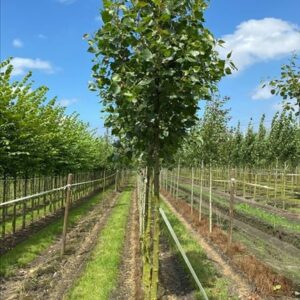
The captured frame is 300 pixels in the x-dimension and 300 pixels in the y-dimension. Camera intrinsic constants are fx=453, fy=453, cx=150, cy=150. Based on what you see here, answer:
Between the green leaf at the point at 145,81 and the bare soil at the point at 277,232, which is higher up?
the green leaf at the point at 145,81

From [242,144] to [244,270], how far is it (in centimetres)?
2917

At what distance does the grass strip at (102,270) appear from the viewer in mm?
7395

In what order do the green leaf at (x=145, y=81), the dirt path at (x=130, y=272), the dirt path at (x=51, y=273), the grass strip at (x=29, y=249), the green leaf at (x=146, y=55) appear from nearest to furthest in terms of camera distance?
the green leaf at (x=146, y=55)
the green leaf at (x=145, y=81)
the dirt path at (x=130, y=272)
the dirt path at (x=51, y=273)
the grass strip at (x=29, y=249)

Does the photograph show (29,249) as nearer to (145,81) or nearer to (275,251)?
(275,251)

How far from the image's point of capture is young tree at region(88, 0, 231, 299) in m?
4.84

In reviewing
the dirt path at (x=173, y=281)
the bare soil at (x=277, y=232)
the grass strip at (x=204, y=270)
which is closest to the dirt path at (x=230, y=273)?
the grass strip at (x=204, y=270)

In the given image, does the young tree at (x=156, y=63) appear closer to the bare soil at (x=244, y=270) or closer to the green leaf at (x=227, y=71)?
the green leaf at (x=227, y=71)

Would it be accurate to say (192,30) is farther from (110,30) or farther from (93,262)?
(93,262)

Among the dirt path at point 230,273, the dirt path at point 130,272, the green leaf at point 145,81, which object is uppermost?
the green leaf at point 145,81

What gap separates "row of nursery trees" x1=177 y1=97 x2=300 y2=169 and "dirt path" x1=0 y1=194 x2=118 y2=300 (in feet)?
11.1

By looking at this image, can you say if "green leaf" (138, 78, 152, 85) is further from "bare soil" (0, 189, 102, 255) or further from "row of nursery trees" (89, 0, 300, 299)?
"bare soil" (0, 189, 102, 255)

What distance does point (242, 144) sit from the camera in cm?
3703

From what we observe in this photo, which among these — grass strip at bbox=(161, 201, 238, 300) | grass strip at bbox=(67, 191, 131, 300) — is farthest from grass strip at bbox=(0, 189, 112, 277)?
grass strip at bbox=(161, 201, 238, 300)

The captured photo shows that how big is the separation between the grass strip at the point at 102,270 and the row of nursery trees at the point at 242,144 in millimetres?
2822
